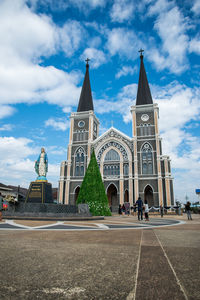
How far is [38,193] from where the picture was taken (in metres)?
14.5

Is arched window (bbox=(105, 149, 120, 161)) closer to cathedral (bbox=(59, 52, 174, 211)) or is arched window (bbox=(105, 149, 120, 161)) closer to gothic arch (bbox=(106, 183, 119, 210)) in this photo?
cathedral (bbox=(59, 52, 174, 211))

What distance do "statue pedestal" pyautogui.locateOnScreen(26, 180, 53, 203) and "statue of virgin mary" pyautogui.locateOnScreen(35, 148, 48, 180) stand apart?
46.1 inches

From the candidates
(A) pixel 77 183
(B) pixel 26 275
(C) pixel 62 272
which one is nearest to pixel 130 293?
(C) pixel 62 272

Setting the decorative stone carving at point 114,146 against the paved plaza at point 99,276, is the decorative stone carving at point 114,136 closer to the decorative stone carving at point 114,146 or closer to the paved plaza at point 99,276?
the decorative stone carving at point 114,146

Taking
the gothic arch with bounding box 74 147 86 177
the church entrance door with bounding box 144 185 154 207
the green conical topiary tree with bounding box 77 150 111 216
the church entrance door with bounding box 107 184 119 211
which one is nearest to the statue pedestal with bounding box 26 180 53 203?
the green conical topiary tree with bounding box 77 150 111 216

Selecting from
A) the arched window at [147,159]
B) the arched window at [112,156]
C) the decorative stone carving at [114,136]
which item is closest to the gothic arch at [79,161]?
the decorative stone carving at [114,136]

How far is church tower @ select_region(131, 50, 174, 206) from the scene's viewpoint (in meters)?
31.3

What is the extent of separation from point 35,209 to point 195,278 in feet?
40.8

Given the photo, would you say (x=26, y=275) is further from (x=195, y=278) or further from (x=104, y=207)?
(x=104, y=207)

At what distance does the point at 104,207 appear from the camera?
15523 millimetres

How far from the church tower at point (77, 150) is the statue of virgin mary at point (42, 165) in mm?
18686

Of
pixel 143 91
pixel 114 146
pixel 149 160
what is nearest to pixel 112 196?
pixel 114 146

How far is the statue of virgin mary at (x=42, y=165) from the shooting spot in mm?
16425

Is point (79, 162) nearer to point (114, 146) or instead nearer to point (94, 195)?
point (114, 146)
